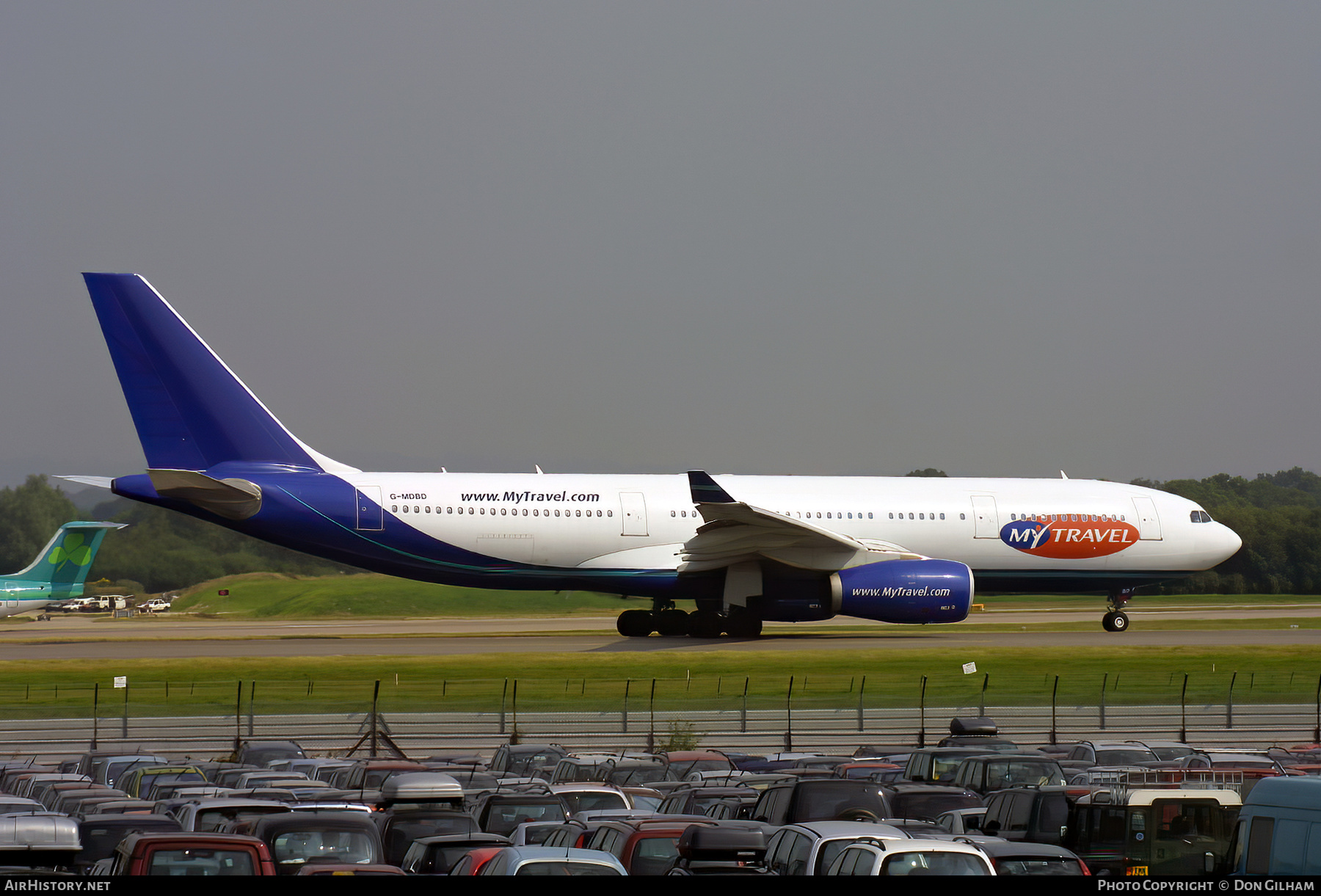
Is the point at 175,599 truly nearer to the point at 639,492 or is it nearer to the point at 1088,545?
the point at 639,492

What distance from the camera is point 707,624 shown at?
115 feet

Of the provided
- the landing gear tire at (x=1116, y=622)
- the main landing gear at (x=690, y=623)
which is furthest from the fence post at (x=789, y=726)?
the landing gear tire at (x=1116, y=622)

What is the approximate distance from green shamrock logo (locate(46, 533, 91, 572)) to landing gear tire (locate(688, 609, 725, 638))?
30811 mm

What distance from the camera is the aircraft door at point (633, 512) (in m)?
34.8

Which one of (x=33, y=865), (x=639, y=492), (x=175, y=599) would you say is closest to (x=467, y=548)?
(x=639, y=492)

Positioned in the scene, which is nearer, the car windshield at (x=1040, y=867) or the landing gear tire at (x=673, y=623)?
the car windshield at (x=1040, y=867)

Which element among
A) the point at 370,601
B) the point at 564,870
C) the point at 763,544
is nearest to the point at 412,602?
the point at 370,601

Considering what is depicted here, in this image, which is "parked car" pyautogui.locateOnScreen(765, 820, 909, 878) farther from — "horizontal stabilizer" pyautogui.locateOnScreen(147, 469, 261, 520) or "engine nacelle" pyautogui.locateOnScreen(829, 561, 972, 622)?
"horizontal stabilizer" pyautogui.locateOnScreen(147, 469, 261, 520)

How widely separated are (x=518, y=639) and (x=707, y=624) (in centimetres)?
547

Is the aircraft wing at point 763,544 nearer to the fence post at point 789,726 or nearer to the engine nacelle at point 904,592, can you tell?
the engine nacelle at point 904,592

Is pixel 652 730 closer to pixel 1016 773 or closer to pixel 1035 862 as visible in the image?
pixel 1016 773

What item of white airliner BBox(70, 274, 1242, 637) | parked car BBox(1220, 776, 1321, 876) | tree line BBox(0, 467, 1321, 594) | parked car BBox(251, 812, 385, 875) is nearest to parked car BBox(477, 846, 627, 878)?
parked car BBox(251, 812, 385, 875)

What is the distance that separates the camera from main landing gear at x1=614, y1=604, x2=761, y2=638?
1359 inches

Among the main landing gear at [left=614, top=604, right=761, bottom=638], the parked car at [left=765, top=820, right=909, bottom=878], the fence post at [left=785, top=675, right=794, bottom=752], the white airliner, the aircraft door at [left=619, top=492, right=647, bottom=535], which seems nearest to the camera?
the parked car at [left=765, top=820, right=909, bottom=878]
